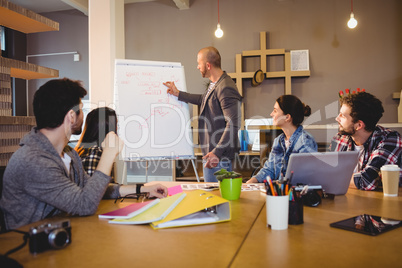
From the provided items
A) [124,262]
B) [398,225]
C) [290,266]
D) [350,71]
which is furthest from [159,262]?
Answer: [350,71]

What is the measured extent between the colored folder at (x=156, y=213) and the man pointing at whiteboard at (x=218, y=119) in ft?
4.11

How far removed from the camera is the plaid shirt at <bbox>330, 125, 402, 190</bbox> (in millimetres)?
1612

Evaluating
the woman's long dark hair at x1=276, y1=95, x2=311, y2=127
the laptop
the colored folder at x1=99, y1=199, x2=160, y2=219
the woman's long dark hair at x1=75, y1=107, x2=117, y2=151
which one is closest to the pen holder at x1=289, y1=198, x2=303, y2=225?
the laptop

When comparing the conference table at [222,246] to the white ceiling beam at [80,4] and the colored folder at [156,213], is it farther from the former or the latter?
the white ceiling beam at [80,4]

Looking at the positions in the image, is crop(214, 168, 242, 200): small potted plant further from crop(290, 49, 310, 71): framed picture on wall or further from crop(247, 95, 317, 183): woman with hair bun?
crop(290, 49, 310, 71): framed picture on wall

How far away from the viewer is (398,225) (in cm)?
99

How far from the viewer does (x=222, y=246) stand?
0.83 metres

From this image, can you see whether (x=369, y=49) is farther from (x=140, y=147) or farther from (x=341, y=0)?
(x=140, y=147)

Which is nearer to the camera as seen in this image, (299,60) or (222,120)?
(222,120)

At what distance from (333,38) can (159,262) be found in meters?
4.50

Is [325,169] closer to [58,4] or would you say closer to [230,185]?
[230,185]

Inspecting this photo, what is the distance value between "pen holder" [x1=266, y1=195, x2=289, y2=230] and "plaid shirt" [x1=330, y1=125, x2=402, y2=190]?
0.83m

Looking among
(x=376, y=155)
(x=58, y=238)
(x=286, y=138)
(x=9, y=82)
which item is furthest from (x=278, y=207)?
(x=9, y=82)

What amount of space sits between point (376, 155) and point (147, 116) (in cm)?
178
